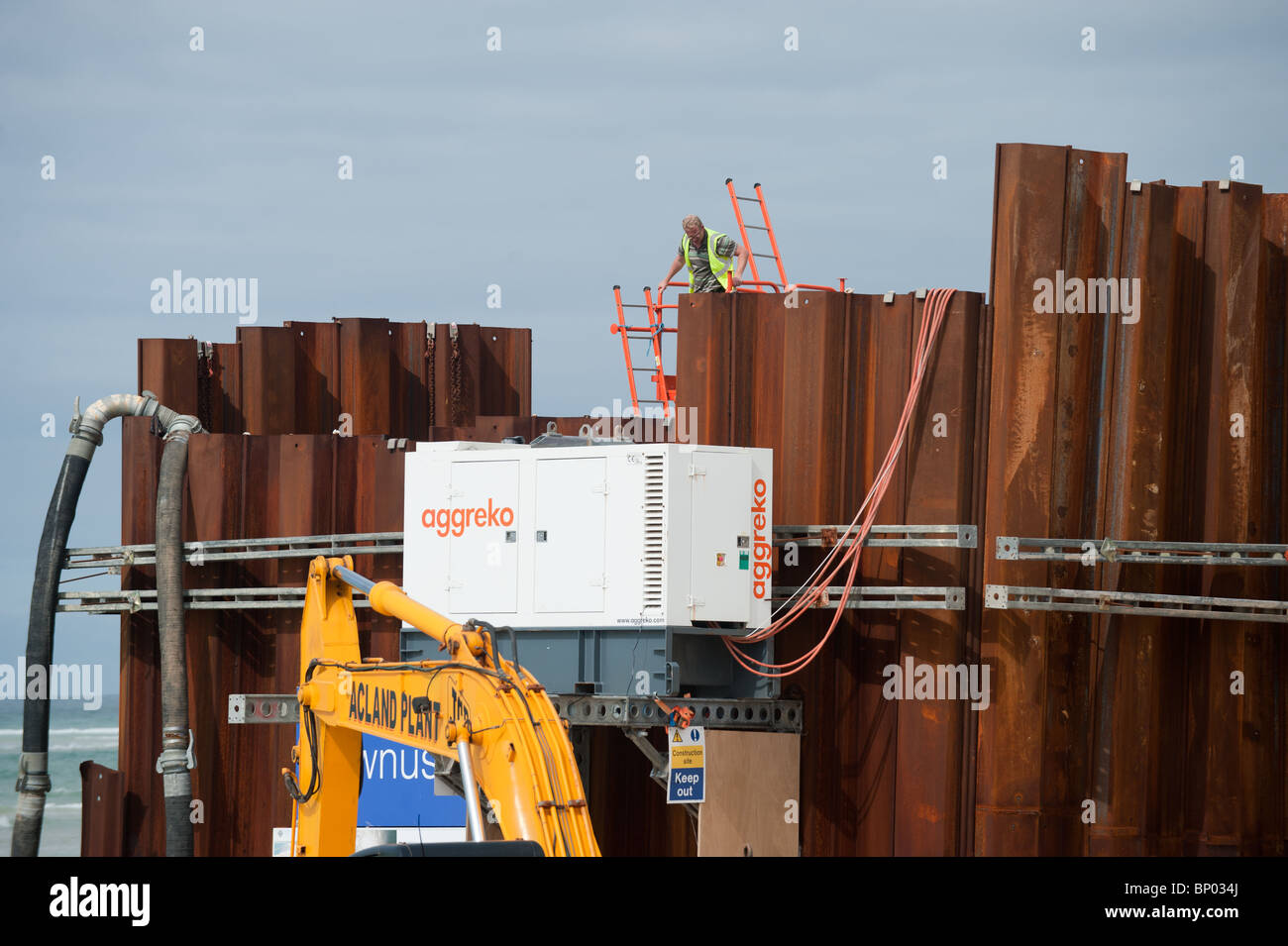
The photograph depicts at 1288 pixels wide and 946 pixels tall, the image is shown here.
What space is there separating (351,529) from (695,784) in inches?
282

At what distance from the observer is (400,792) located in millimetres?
20797

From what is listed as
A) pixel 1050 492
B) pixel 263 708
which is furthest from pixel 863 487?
pixel 263 708

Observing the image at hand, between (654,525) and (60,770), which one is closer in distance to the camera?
(654,525)

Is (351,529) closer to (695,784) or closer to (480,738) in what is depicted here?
(695,784)

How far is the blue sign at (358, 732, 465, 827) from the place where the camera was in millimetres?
20438

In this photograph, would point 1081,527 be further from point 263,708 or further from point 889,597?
point 263,708

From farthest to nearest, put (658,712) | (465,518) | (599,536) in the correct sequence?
(465,518) < (599,536) < (658,712)

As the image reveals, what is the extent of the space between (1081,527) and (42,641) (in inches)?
548

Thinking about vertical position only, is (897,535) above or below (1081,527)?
below

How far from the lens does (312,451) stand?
2188 cm

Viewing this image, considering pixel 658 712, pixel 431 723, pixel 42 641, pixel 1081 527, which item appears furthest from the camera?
pixel 42 641

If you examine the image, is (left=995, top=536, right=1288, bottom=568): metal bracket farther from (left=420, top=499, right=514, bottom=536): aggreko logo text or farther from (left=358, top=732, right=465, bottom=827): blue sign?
(left=358, top=732, right=465, bottom=827): blue sign

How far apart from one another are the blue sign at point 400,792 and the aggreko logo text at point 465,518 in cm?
349
